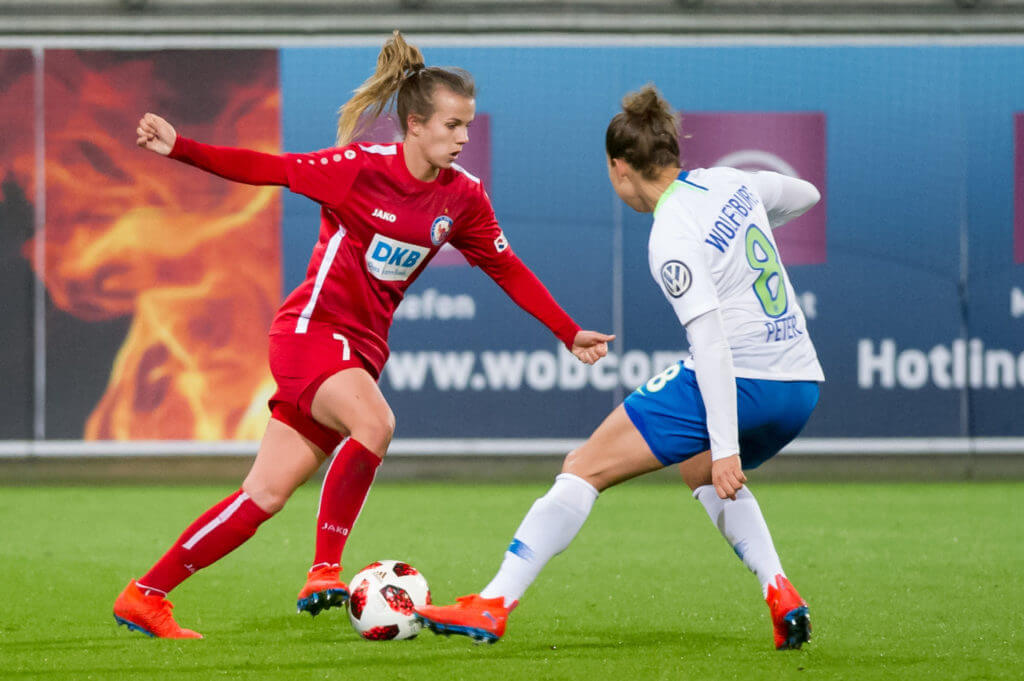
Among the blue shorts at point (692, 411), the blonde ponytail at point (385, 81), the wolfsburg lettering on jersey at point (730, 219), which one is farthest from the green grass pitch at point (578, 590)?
the blonde ponytail at point (385, 81)

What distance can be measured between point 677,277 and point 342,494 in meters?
1.54

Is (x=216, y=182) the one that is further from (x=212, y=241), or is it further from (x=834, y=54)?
(x=834, y=54)

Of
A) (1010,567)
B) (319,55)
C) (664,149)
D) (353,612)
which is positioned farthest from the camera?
(319,55)

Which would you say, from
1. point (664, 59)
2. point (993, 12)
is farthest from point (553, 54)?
point (993, 12)

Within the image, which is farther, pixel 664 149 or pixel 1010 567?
pixel 1010 567

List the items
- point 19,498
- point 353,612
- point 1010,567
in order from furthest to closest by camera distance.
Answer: point 19,498
point 1010,567
point 353,612

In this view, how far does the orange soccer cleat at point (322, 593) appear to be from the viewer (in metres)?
4.75

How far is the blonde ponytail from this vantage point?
4.75 meters

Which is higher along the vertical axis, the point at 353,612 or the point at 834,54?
the point at 834,54

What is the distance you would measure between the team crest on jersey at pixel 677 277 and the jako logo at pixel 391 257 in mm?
1199

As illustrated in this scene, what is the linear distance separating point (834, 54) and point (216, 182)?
179 inches

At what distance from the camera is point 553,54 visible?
1009cm

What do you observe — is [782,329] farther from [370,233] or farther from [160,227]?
[160,227]

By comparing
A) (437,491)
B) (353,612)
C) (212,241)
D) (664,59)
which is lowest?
(437,491)
